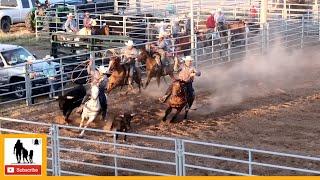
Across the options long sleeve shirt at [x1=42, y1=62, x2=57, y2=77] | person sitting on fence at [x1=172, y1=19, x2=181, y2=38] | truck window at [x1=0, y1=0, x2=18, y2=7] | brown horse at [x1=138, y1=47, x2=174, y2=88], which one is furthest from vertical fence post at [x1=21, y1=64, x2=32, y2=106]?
truck window at [x1=0, y1=0, x2=18, y2=7]

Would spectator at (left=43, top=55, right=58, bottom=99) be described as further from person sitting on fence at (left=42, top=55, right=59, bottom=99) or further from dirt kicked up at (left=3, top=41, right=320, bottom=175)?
dirt kicked up at (left=3, top=41, right=320, bottom=175)

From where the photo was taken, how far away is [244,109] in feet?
54.7

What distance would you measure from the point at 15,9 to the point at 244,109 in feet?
61.0

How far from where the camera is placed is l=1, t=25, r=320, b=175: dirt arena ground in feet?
46.6

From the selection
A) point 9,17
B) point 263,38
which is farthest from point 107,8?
point 263,38

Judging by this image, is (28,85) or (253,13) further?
(253,13)

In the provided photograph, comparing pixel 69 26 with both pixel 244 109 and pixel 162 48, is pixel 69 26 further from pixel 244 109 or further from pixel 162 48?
pixel 244 109

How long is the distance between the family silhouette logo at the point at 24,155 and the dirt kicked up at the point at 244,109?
409 cm

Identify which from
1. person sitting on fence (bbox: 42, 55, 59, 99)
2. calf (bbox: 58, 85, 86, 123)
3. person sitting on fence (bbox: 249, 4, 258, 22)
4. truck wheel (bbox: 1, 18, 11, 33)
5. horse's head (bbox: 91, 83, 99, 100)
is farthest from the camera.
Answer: truck wheel (bbox: 1, 18, 11, 33)

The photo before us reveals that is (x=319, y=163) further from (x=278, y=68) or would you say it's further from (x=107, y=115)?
(x=278, y=68)

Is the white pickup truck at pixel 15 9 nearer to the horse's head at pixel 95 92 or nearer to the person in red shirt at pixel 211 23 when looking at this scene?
the person in red shirt at pixel 211 23

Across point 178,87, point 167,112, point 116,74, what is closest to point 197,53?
point 116,74

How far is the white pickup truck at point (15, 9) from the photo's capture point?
3238cm

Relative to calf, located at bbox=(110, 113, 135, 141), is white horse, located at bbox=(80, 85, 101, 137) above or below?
above
